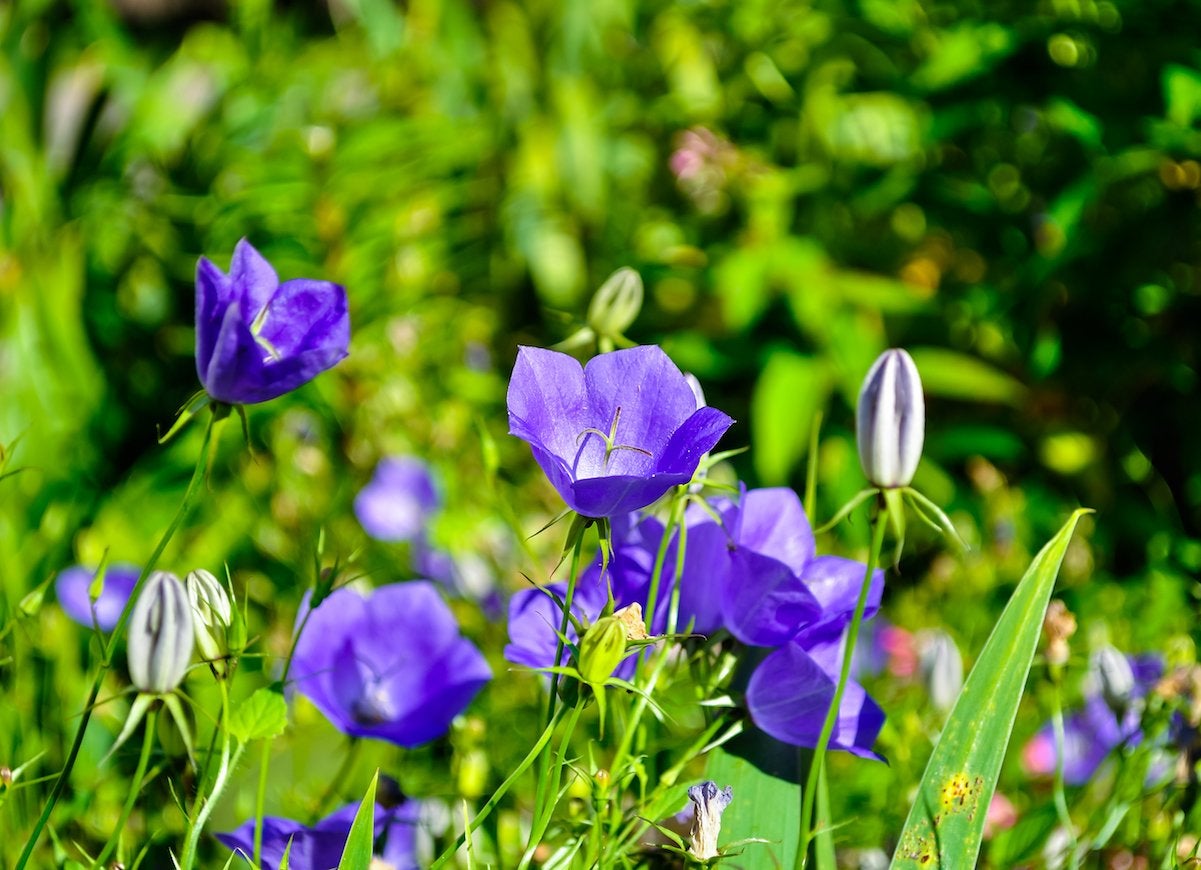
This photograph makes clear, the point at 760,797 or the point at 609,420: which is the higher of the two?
the point at 609,420

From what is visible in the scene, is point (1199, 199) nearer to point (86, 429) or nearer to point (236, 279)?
point (236, 279)

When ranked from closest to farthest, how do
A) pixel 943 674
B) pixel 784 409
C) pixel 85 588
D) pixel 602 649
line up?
1. pixel 602 649
2. pixel 943 674
3. pixel 85 588
4. pixel 784 409

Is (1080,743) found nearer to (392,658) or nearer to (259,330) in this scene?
(392,658)

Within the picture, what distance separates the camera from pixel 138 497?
5.57 feet

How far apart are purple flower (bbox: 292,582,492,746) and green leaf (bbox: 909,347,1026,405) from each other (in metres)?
1.22

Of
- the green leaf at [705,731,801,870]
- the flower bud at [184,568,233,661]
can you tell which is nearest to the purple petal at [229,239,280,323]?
the flower bud at [184,568,233,661]

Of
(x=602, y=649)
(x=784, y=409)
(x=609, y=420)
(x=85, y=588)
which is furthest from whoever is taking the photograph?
(x=784, y=409)

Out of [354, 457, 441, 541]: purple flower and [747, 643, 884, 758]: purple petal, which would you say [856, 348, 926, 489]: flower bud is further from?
[354, 457, 441, 541]: purple flower

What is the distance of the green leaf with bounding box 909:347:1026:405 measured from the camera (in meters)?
1.88

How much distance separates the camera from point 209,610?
24.6 inches

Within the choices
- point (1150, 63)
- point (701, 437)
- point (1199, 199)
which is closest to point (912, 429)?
point (701, 437)

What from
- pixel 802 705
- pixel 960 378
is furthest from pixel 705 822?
pixel 960 378

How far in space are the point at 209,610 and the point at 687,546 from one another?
0.89 feet

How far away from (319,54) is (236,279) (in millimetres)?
2194
